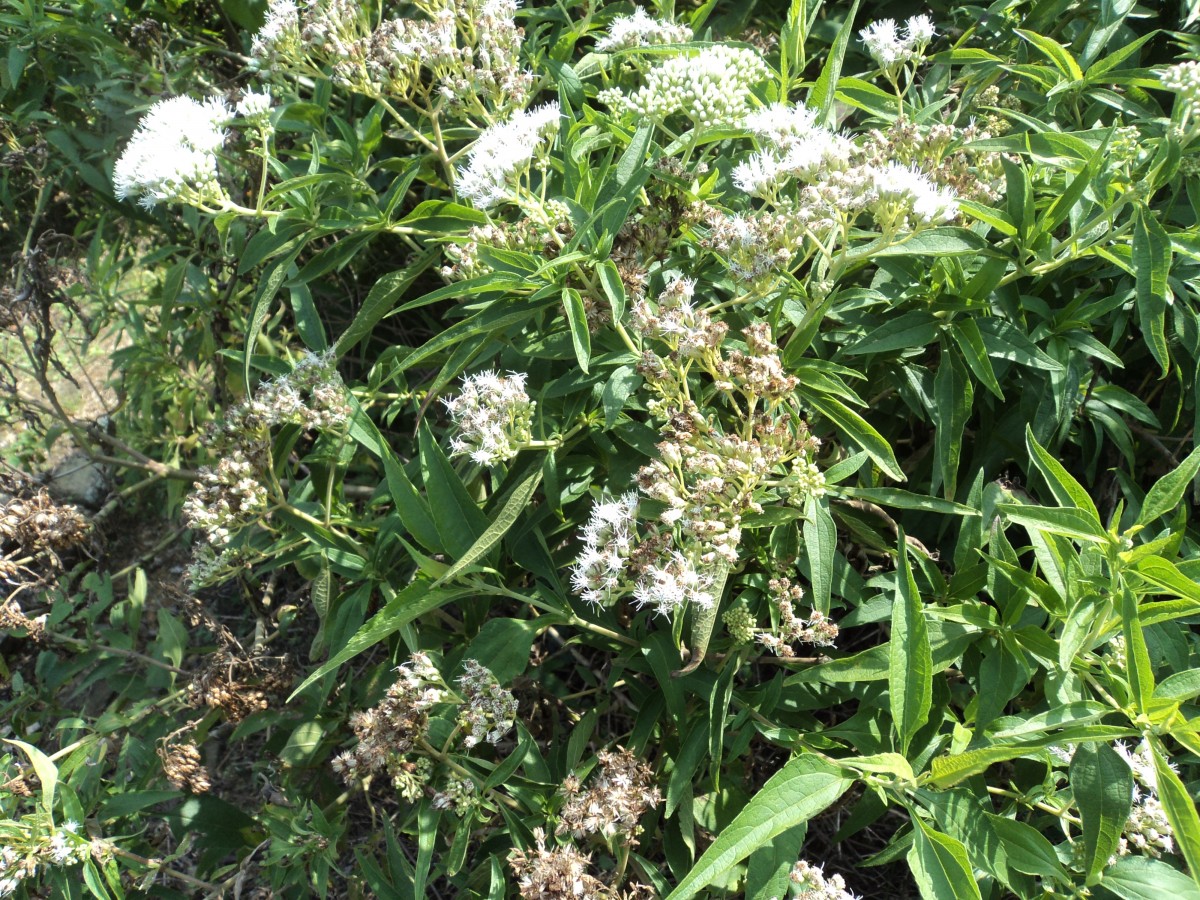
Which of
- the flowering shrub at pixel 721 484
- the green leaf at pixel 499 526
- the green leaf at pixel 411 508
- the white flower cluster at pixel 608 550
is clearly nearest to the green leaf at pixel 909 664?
the flowering shrub at pixel 721 484

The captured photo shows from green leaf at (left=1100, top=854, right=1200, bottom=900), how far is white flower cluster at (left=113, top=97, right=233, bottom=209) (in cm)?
266

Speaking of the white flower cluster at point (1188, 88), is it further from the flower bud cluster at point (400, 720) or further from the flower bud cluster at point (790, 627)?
the flower bud cluster at point (400, 720)

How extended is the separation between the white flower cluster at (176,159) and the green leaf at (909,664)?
6.62ft

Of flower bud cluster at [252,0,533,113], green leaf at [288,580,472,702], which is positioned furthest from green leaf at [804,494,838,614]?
flower bud cluster at [252,0,533,113]

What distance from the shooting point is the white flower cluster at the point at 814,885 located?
5.80 ft

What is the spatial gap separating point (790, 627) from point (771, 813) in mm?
589

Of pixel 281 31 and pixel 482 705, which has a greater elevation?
pixel 281 31

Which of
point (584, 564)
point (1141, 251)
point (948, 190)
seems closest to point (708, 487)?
point (584, 564)

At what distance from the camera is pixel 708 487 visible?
6.31ft

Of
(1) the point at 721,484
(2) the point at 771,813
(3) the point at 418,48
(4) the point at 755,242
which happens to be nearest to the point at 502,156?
(3) the point at 418,48

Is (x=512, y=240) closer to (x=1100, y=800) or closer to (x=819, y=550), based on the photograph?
(x=819, y=550)

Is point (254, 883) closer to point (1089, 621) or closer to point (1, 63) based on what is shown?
point (1089, 621)

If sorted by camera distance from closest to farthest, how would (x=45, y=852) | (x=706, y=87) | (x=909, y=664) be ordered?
(x=909, y=664) < (x=706, y=87) < (x=45, y=852)

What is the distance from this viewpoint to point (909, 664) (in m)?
1.73
